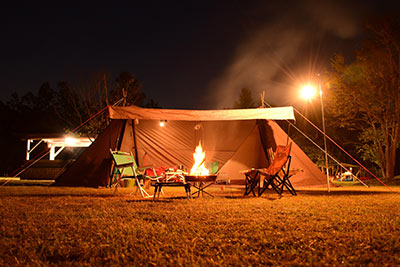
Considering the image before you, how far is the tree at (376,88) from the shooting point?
10617mm

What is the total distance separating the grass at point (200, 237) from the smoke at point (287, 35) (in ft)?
17.3

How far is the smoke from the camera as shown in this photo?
9328 mm

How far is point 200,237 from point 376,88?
37.2 feet

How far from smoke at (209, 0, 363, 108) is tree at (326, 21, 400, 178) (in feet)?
2.99

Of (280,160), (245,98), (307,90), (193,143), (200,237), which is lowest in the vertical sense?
(200,237)

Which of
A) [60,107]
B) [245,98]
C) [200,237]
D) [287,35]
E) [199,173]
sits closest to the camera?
[200,237]

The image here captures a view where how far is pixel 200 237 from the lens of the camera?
6.81ft

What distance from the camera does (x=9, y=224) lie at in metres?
2.47

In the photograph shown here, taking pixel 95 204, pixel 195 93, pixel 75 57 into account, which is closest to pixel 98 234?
pixel 95 204

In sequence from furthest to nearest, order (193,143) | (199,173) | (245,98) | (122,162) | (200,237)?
(245,98) → (193,143) → (199,173) → (122,162) → (200,237)

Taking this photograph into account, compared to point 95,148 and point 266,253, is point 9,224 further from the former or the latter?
point 95,148

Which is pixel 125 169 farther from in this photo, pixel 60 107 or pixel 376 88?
pixel 60 107

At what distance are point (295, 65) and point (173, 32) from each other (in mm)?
5393

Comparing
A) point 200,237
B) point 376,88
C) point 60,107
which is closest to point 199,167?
point 200,237
